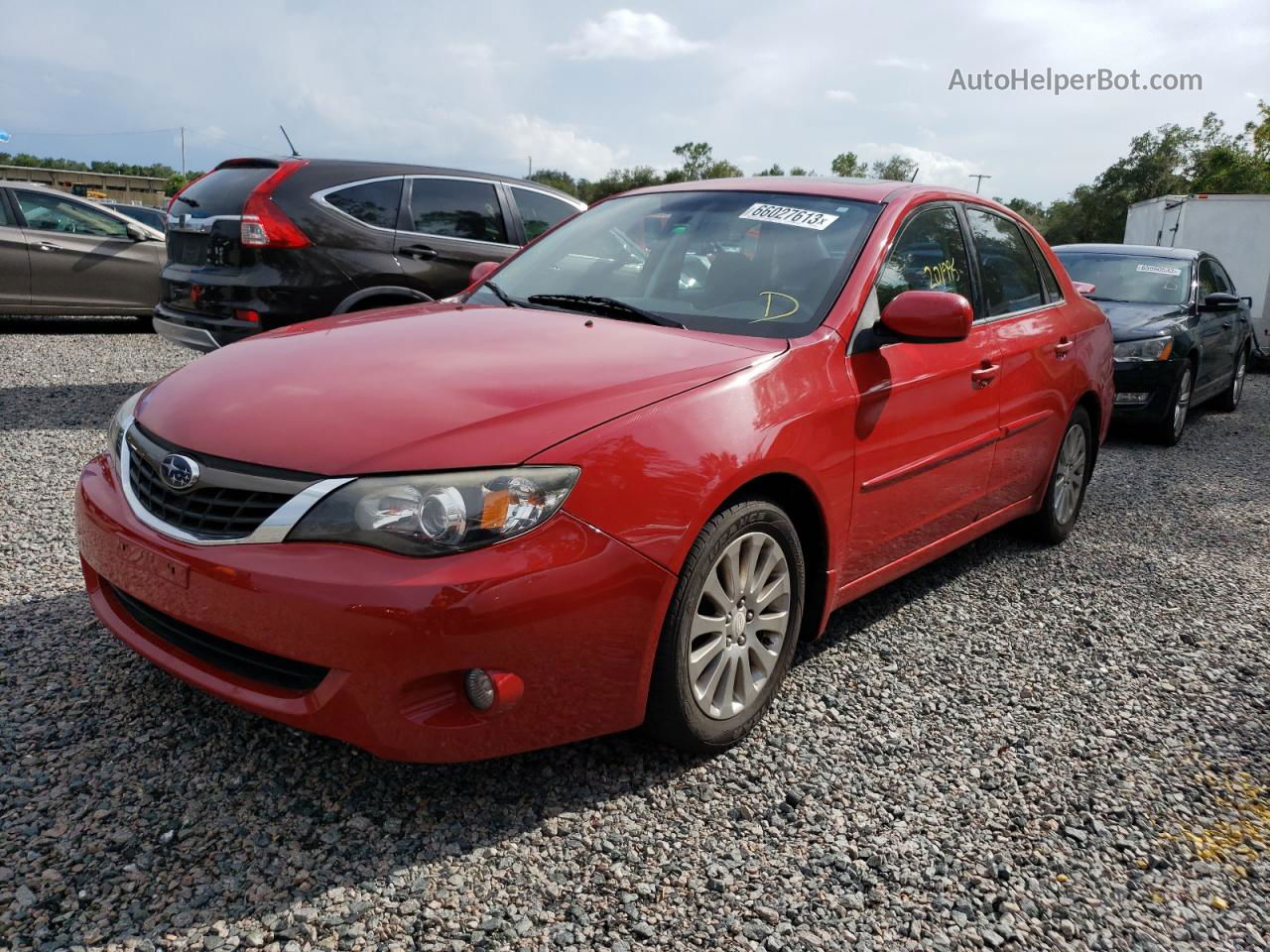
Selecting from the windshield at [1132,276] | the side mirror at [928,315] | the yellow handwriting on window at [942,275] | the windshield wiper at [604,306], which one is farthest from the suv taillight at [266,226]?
the windshield at [1132,276]

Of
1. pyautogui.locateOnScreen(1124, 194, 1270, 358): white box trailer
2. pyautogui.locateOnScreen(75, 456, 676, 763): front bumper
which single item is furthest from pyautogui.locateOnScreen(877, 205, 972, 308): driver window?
pyautogui.locateOnScreen(1124, 194, 1270, 358): white box trailer

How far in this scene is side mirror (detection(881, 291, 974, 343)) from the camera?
313 centimetres

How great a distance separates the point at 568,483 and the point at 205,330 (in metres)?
4.89

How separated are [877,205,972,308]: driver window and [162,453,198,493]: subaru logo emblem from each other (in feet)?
7.10

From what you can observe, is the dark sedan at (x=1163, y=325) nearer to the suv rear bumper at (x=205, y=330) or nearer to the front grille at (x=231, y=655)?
the suv rear bumper at (x=205, y=330)

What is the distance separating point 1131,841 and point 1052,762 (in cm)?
38

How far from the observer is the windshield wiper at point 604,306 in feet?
10.5

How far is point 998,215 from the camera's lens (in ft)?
14.9

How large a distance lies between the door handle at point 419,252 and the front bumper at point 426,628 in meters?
4.71

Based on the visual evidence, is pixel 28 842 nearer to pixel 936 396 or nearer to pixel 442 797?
pixel 442 797

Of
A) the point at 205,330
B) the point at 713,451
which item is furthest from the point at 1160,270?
the point at 713,451

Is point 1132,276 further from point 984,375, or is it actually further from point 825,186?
point 825,186

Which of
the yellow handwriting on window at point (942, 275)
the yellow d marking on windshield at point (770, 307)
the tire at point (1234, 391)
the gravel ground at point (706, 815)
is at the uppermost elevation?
the yellow handwriting on window at point (942, 275)

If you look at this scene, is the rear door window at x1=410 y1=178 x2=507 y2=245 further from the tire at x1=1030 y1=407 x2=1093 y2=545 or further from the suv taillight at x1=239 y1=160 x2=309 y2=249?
the tire at x1=1030 y1=407 x2=1093 y2=545
